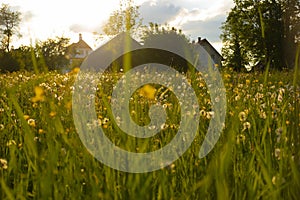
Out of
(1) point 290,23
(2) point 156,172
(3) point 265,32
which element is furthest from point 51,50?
(1) point 290,23

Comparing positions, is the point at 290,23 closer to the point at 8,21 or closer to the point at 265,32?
the point at 265,32

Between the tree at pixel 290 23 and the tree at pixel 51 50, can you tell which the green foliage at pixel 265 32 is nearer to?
the tree at pixel 290 23

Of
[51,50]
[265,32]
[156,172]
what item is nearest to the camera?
[156,172]

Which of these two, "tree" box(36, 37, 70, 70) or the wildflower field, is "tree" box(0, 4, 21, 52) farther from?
the wildflower field

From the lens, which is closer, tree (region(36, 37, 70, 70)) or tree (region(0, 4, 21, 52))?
tree (region(36, 37, 70, 70))

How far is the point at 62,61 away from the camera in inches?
1842

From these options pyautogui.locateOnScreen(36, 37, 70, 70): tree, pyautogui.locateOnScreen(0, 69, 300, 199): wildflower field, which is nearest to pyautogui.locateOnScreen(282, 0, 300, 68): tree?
pyautogui.locateOnScreen(36, 37, 70, 70): tree

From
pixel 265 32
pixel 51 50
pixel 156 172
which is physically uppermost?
pixel 265 32

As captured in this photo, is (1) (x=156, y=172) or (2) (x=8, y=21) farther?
(2) (x=8, y=21)

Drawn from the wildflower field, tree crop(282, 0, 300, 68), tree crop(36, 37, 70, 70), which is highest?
tree crop(282, 0, 300, 68)

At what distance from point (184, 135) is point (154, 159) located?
665 millimetres

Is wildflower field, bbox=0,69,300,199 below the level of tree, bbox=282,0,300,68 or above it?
below

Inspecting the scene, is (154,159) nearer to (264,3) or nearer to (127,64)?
(127,64)

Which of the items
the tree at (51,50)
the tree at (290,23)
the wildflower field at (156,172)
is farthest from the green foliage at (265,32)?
the wildflower field at (156,172)
